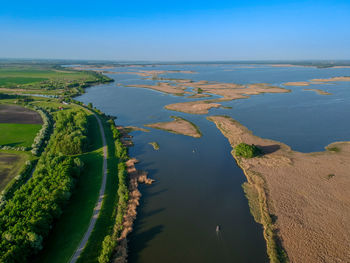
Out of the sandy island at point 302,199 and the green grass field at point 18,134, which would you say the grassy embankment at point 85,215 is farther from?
the sandy island at point 302,199

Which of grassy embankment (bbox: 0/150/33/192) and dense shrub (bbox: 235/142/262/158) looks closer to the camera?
grassy embankment (bbox: 0/150/33/192)

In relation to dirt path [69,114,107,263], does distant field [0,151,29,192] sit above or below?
above

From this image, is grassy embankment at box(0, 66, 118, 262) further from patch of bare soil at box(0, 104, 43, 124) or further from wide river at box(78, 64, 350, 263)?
patch of bare soil at box(0, 104, 43, 124)

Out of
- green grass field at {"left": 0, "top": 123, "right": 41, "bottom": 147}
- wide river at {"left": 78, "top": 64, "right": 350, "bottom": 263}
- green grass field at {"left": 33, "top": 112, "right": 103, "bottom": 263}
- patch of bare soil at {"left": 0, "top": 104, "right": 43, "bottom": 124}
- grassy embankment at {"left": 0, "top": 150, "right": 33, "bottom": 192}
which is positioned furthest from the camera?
patch of bare soil at {"left": 0, "top": 104, "right": 43, "bottom": 124}

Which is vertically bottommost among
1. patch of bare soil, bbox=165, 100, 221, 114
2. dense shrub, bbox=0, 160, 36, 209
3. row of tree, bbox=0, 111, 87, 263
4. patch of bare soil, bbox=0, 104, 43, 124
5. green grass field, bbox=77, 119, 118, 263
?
green grass field, bbox=77, 119, 118, 263

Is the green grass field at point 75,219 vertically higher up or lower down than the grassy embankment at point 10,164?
lower down

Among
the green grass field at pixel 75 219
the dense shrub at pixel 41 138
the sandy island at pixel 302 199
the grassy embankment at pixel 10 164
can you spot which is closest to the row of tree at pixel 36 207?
the green grass field at pixel 75 219

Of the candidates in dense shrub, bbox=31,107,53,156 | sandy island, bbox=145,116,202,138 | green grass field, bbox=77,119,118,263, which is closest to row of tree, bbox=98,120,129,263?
green grass field, bbox=77,119,118,263
